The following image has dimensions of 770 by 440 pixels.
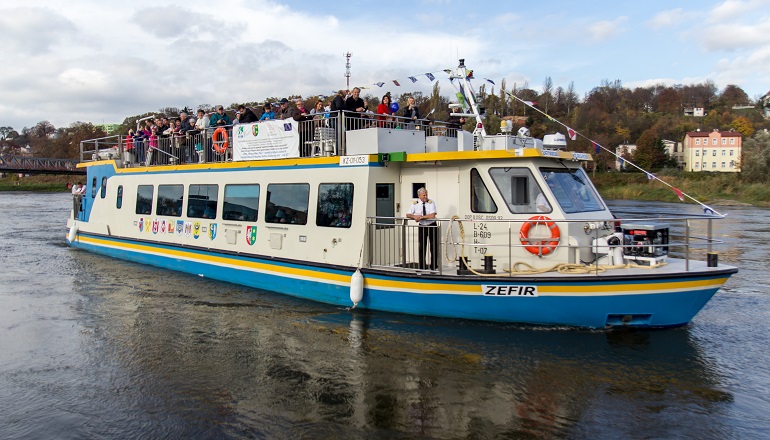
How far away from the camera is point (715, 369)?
786 centimetres

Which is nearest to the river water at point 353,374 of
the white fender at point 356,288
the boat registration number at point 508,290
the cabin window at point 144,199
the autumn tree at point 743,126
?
the white fender at point 356,288

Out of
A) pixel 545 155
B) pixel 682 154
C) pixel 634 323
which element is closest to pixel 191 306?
pixel 545 155

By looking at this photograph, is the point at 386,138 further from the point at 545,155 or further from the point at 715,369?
the point at 715,369

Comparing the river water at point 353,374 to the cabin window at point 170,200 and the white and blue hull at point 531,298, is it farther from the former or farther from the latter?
the cabin window at point 170,200

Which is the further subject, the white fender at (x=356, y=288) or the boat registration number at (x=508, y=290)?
the white fender at (x=356, y=288)

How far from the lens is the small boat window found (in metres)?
9.48

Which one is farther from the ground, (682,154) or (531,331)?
(682,154)

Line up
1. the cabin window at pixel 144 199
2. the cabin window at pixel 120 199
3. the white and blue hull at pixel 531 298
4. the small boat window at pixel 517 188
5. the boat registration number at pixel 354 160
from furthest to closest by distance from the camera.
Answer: the cabin window at pixel 120 199 < the cabin window at pixel 144 199 < the boat registration number at pixel 354 160 < the small boat window at pixel 517 188 < the white and blue hull at pixel 531 298

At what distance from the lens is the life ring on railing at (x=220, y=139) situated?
13.6 m

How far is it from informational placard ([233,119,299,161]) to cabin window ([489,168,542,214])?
424 centimetres

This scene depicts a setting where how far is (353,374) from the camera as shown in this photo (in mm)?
7695

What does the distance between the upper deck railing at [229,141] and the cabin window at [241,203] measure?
1.19 meters

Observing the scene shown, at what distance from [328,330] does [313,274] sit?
5.35ft

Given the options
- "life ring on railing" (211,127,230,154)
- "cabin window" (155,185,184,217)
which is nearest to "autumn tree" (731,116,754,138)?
"life ring on railing" (211,127,230,154)
